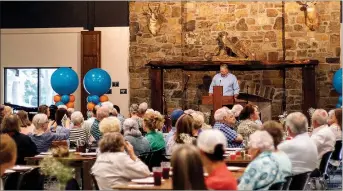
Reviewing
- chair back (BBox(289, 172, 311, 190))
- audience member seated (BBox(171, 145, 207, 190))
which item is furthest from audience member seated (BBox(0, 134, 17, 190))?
chair back (BBox(289, 172, 311, 190))

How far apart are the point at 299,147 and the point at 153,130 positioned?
274 centimetres

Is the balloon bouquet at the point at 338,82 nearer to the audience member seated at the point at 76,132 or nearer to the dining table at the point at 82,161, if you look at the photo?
the audience member seated at the point at 76,132

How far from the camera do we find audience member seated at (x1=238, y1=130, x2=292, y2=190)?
515cm

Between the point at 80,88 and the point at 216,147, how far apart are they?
1289 centimetres

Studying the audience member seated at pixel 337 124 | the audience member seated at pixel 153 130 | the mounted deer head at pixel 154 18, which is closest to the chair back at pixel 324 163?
the audience member seated at pixel 337 124

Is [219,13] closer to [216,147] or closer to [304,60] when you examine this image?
[304,60]

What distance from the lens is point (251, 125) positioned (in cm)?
941

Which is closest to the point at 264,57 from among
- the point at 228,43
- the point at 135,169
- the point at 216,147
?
the point at 228,43

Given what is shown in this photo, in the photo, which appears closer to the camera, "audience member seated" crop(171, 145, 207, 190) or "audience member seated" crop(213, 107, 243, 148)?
"audience member seated" crop(171, 145, 207, 190)

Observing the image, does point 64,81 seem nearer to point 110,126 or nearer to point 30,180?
point 110,126

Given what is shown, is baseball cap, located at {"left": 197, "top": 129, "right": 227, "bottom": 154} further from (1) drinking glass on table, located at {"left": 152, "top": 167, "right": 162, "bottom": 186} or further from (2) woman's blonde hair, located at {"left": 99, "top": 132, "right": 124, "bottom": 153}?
(2) woman's blonde hair, located at {"left": 99, "top": 132, "right": 124, "bottom": 153}

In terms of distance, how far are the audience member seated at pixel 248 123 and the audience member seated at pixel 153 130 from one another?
1.19 meters

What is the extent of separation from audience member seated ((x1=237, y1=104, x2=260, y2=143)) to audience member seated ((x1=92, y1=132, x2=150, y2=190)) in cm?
352

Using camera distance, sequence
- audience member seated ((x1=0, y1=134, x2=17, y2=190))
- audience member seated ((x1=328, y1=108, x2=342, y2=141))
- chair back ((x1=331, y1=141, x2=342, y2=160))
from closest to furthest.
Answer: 1. audience member seated ((x1=0, y1=134, x2=17, y2=190))
2. chair back ((x1=331, y1=141, x2=342, y2=160))
3. audience member seated ((x1=328, y1=108, x2=342, y2=141))
